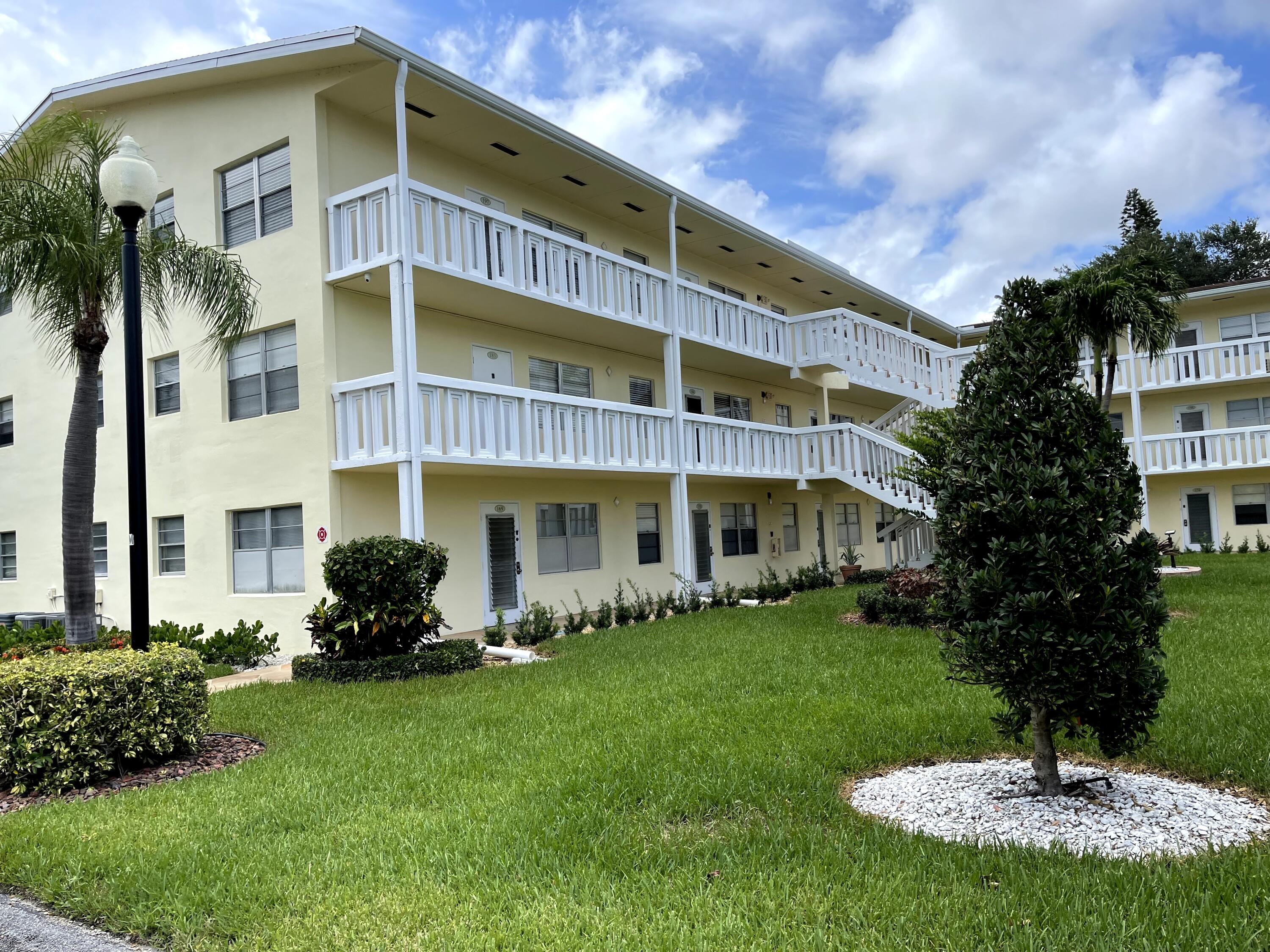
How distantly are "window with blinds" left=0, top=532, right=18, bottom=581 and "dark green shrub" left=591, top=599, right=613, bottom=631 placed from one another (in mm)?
13607

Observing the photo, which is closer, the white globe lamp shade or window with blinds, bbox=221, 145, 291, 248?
the white globe lamp shade

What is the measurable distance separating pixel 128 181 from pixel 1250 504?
29647mm

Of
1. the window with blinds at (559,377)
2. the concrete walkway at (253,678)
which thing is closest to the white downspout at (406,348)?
the concrete walkway at (253,678)

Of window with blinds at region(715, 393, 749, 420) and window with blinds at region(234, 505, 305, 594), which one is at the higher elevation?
window with blinds at region(715, 393, 749, 420)

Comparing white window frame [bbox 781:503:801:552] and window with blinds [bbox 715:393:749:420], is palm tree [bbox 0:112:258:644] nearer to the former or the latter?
window with blinds [bbox 715:393:749:420]

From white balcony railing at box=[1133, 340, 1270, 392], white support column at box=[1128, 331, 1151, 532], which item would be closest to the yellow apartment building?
white support column at box=[1128, 331, 1151, 532]

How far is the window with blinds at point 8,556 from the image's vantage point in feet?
64.5

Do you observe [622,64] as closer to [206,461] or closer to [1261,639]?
[206,461]

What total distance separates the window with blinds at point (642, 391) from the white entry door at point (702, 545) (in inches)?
106

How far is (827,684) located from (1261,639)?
217 inches

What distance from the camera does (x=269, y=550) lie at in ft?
47.4

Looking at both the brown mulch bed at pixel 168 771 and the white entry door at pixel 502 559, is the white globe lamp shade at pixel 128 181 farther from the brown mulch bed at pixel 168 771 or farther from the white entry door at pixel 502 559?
the white entry door at pixel 502 559

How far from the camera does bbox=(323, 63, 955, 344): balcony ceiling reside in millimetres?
13680

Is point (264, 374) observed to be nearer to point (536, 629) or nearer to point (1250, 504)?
point (536, 629)
